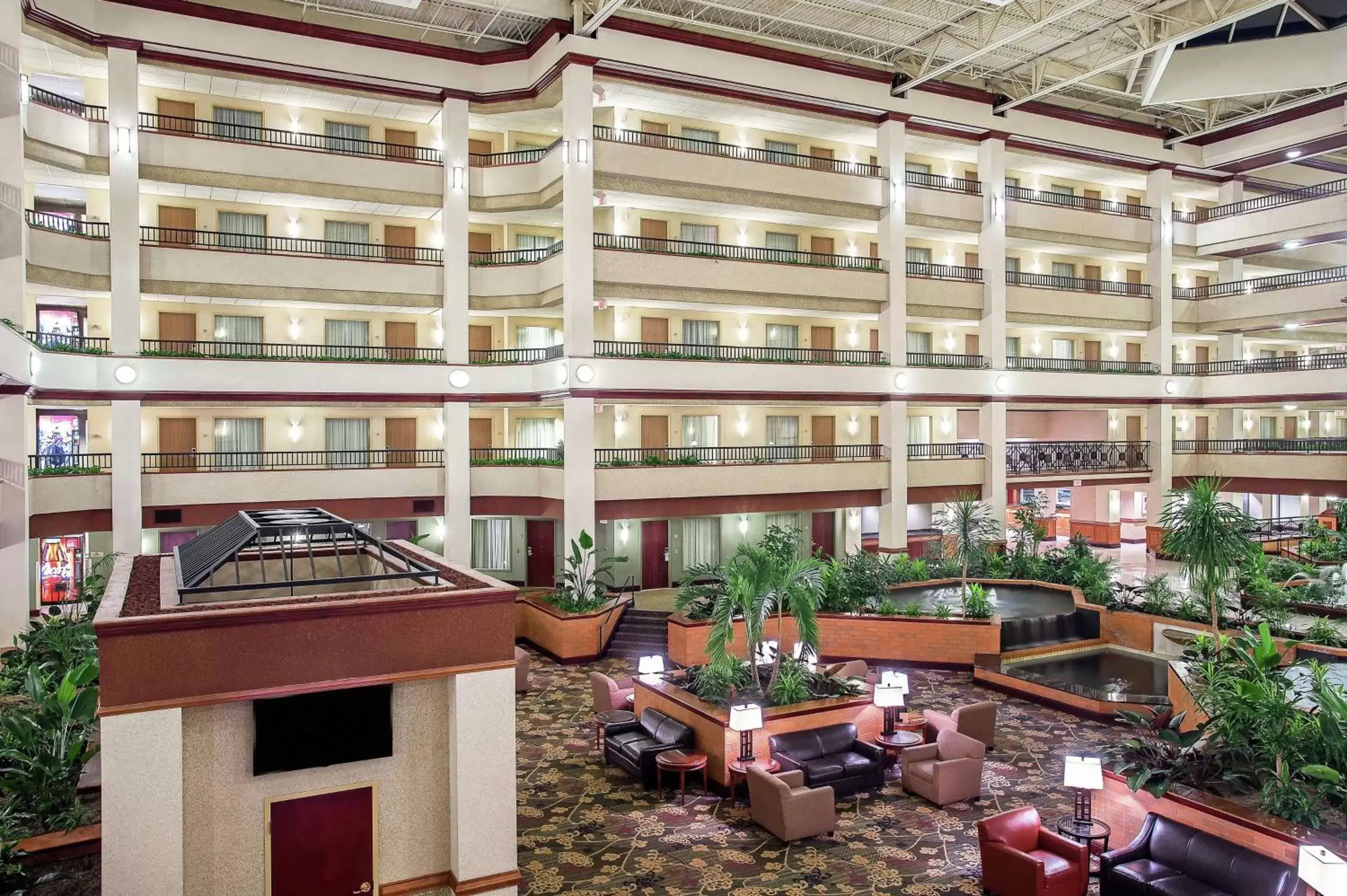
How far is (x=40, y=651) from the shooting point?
14.3 metres

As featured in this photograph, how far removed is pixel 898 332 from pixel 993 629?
1144 cm

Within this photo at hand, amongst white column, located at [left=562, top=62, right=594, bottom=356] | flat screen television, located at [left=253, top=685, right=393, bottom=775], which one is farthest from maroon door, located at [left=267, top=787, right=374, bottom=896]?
white column, located at [left=562, top=62, right=594, bottom=356]

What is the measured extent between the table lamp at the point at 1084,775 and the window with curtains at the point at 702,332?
19.1 m

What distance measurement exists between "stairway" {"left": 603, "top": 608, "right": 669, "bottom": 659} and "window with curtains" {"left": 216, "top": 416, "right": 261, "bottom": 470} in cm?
1083

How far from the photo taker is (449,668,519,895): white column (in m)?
8.42

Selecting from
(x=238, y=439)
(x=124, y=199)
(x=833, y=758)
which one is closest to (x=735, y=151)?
(x=124, y=199)

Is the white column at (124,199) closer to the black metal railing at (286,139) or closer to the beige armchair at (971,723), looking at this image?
the black metal railing at (286,139)

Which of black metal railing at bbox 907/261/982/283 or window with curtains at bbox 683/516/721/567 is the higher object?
black metal railing at bbox 907/261/982/283

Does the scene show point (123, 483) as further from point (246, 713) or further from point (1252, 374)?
point (1252, 374)

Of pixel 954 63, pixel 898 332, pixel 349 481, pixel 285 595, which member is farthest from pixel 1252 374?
pixel 285 595

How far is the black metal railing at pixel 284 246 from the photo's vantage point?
22734mm

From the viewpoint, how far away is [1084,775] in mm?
9891

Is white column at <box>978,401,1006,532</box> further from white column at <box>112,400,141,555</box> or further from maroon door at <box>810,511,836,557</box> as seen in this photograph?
white column at <box>112,400,141,555</box>

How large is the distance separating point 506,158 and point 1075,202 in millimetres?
19141
